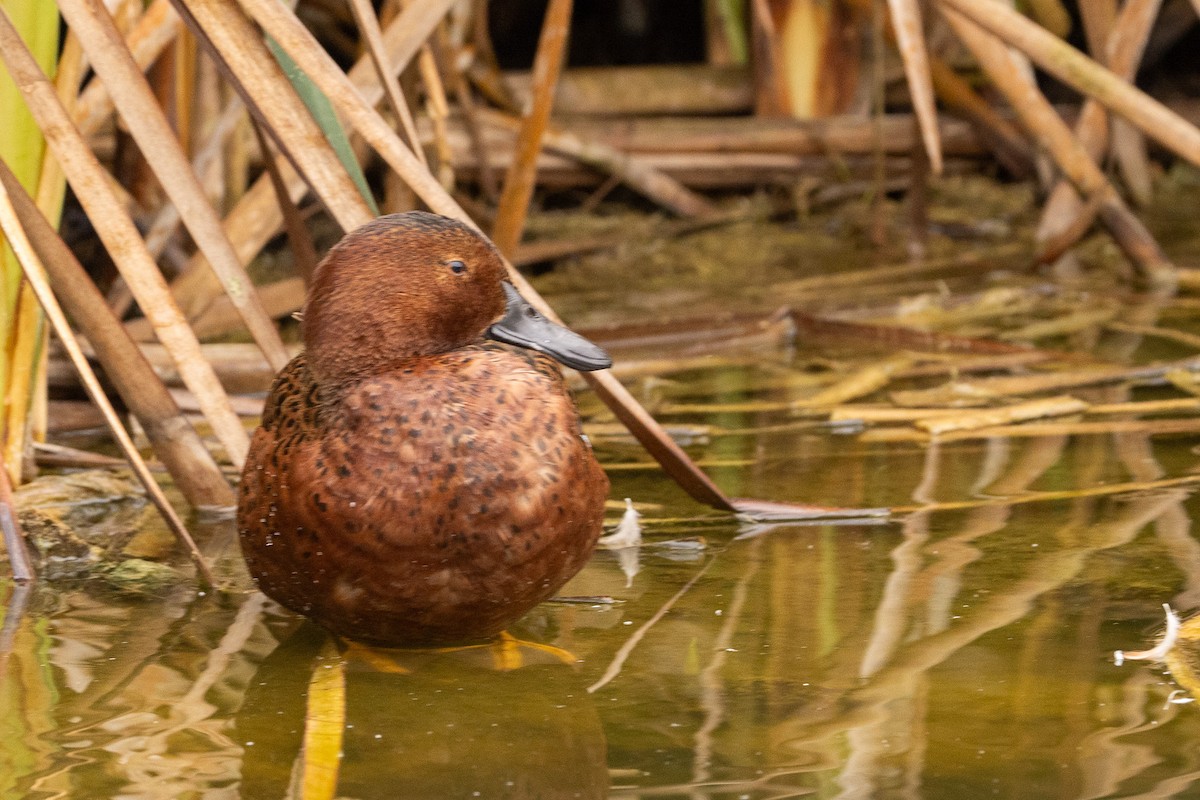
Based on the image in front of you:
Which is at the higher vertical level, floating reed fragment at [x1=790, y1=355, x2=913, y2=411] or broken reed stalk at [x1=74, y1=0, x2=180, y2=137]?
broken reed stalk at [x1=74, y1=0, x2=180, y2=137]

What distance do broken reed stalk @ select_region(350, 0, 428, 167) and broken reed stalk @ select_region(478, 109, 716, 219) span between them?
2715 millimetres

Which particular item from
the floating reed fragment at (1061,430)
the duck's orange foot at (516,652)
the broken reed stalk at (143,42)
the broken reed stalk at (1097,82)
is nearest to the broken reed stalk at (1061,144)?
the broken reed stalk at (1097,82)

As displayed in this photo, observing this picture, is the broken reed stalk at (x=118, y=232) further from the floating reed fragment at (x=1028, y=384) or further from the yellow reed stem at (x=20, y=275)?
the floating reed fragment at (x=1028, y=384)

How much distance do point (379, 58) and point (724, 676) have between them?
1240 millimetres

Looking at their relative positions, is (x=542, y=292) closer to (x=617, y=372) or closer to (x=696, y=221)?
(x=696, y=221)

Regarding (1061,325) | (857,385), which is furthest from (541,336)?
(1061,325)

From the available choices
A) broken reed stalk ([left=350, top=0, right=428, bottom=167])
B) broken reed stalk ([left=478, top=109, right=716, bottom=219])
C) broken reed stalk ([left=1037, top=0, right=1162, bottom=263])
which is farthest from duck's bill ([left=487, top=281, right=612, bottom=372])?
broken reed stalk ([left=478, top=109, right=716, bottom=219])

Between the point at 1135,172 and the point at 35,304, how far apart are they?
4188 mm

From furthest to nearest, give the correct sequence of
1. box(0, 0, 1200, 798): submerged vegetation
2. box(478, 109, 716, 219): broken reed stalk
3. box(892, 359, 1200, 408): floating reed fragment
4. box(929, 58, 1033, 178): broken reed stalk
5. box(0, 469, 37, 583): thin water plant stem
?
box(929, 58, 1033, 178): broken reed stalk
box(478, 109, 716, 219): broken reed stalk
box(892, 359, 1200, 408): floating reed fragment
box(0, 469, 37, 583): thin water plant stem
box(0, 0, 1200, 798): submerged vegetation

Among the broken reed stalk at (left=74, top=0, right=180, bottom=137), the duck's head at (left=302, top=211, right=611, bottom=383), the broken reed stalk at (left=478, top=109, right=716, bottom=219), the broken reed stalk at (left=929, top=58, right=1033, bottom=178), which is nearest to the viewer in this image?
the duck's head at (left=302, top=211, right=611, bottom=383)

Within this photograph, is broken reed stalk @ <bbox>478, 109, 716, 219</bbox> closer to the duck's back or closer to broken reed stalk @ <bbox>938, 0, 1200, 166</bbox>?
broken reed stalk @ <bbox>938, 0, 1200, 166</bbox>

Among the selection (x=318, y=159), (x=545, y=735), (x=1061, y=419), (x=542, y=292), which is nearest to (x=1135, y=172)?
(x=542, y=292)

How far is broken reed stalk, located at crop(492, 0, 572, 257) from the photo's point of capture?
3445 millimetres

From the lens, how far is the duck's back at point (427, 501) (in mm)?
2059
